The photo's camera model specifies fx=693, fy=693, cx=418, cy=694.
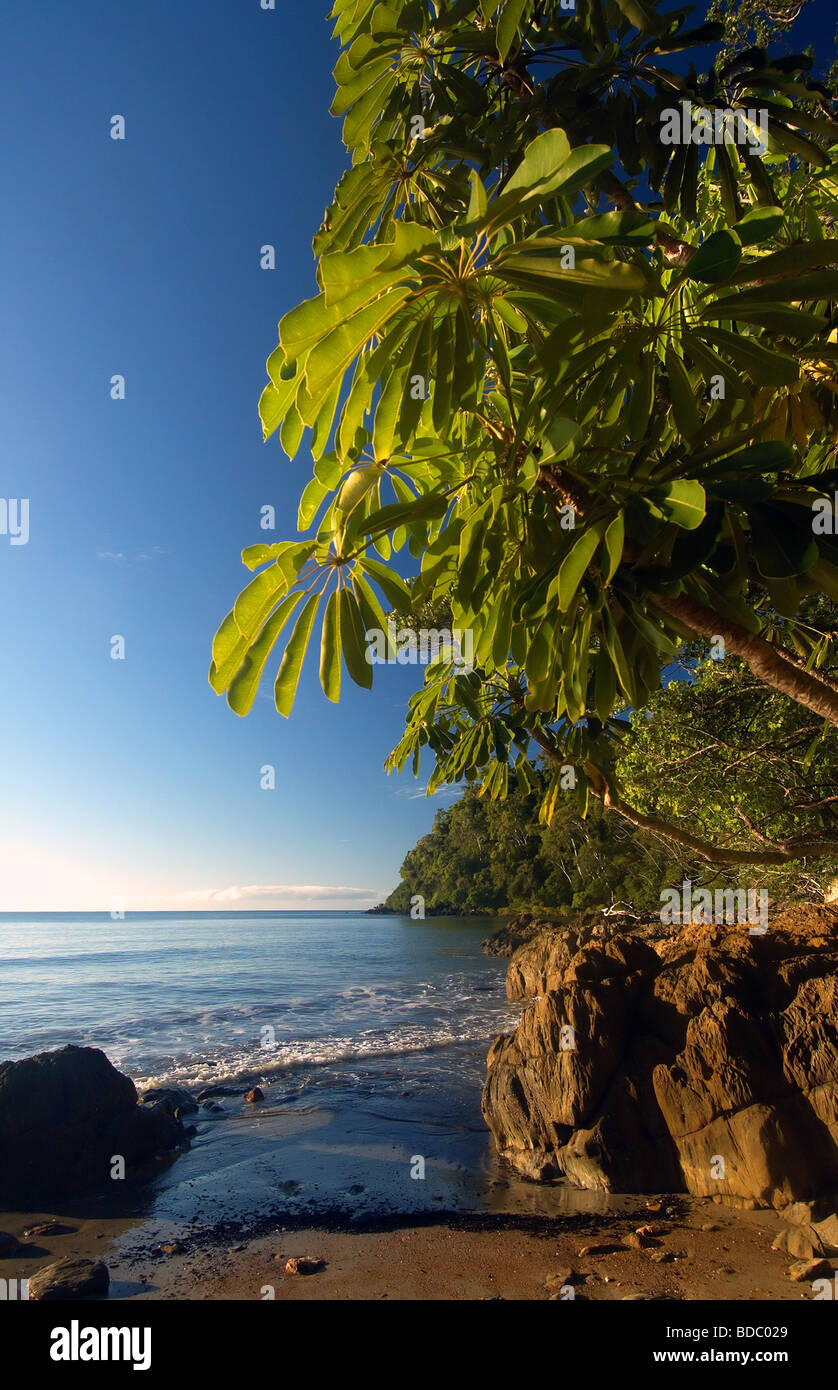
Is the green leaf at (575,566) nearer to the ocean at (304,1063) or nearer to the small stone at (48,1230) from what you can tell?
the ocean at (304,1063)

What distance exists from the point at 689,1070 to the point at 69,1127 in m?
6.74

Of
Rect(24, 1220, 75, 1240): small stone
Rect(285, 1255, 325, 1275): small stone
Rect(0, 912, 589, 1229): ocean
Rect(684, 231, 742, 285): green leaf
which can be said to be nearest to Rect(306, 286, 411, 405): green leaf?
Rect(684, 231, 742, 285): green leaf

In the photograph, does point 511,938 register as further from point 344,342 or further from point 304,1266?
point 344,342

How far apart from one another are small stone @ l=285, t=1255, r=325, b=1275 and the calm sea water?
6.98m

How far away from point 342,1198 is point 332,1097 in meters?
4.27

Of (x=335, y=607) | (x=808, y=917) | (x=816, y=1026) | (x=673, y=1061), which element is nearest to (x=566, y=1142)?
(x=673, y=1061)

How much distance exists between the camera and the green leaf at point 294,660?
1.46 m

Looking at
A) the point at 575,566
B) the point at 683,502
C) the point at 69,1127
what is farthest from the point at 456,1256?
the point at 683,502

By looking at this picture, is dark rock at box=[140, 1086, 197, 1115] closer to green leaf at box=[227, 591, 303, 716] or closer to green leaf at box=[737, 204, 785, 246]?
green leaf at box=[227, 591, 303, 716]

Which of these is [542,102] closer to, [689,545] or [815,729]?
[689,545]

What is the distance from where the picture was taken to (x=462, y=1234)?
222 inches

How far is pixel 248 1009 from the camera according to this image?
20156 mm

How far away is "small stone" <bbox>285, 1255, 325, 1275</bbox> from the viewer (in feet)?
16.8

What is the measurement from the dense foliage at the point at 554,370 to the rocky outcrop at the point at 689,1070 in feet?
16.3
